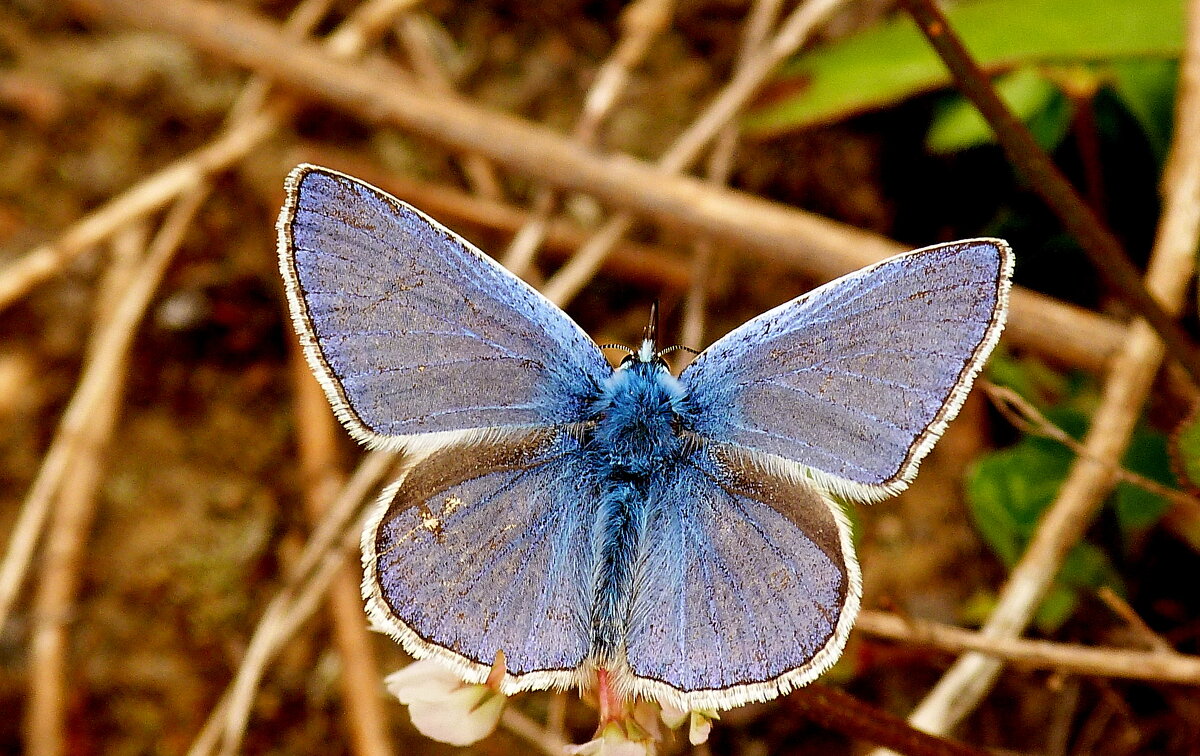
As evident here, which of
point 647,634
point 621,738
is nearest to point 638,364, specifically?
point 647,634

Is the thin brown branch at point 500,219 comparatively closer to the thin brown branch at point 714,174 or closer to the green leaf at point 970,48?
the thin brown branch at point 714,174

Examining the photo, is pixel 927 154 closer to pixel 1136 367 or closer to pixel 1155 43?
pixel 1155 43

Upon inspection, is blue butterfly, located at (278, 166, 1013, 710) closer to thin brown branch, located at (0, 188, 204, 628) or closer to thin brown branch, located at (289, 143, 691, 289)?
thin brown branch, located at (289, 143, 691, 289)

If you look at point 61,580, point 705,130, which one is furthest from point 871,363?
point 61,580

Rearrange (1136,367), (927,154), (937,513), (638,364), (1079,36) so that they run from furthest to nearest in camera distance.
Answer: (927,154) < (937,513) < (1079,36) < (1136,367) < (638,364)

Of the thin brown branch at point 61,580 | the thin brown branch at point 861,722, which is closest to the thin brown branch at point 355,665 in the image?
the thin brown branch at point 61,580
